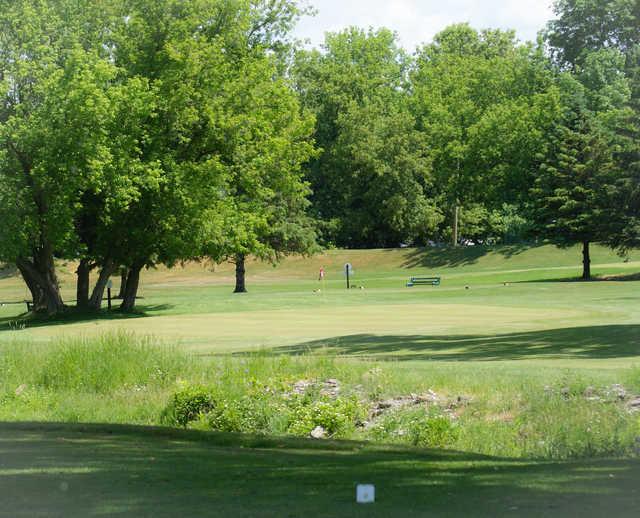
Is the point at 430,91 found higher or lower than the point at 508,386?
higher

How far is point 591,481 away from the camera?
8.54 meters

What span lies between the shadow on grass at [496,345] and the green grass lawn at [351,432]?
9 cm

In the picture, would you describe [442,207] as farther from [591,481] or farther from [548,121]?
[591,481]

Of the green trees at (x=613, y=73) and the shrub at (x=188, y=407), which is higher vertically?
the green trees at (x=613, y=73)

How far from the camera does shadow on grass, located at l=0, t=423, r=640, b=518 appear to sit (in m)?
7.45

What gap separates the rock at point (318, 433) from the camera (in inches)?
628

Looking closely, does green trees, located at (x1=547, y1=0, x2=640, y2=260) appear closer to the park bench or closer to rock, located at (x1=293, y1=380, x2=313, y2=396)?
the park bench

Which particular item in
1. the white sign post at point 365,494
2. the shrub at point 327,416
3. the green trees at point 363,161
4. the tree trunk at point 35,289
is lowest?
the shrub at point 327,416

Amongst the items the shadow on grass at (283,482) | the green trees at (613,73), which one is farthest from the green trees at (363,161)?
the shadow on grass at (283,482)

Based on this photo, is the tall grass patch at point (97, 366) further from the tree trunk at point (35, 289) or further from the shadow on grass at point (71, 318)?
the tree trunk at point (35, 289)

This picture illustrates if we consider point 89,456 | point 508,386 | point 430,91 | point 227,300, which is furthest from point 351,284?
point 89,456

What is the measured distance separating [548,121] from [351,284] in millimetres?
26751

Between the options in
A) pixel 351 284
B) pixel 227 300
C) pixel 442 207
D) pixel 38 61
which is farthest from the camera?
pixel 442 207

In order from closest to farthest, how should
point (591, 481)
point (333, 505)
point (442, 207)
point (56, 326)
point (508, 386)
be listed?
point (333, 505)
point (591, 481)
point (508, 386)
point (56, 326)
point (442, 207)
